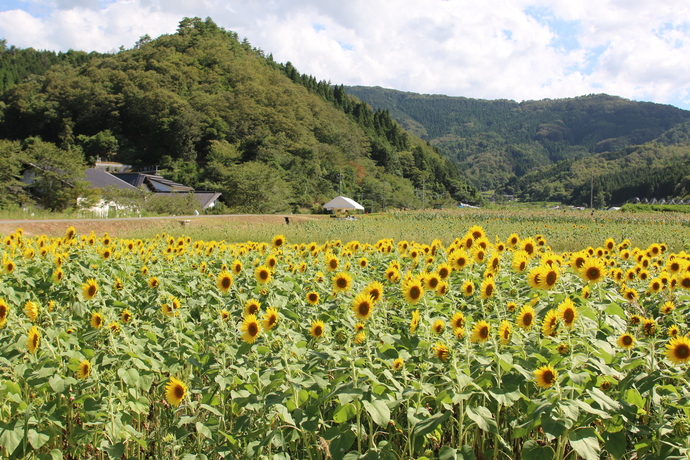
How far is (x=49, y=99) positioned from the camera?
78.4 meters

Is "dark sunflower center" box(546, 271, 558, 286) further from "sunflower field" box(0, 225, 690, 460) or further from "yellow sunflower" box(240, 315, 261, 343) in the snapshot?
"yellow sunflower" box(240, 315, 261, 343)

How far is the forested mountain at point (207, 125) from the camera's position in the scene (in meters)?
→ 63.5

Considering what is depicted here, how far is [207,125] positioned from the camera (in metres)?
70.4

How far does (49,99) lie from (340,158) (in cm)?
4994

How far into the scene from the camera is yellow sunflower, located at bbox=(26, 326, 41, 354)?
2.41 m

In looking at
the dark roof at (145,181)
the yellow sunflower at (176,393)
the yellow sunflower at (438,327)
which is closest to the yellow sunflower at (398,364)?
the yellow sunflower at (438,327)

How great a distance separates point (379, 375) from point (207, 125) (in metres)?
73.0

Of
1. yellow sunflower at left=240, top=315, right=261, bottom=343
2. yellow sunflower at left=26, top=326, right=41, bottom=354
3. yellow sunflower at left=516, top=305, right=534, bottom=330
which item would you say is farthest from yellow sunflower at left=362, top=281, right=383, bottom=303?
yellow sunflower at left=26, top=326, right=41, bottom=354

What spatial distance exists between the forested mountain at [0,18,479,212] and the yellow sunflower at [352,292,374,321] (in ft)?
153

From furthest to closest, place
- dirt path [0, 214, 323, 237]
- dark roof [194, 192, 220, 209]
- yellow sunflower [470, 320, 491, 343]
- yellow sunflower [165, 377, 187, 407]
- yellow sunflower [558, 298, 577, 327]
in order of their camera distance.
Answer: dark roof [194, 192, 220, 209], dirt path [0, 214, 323, 237], yellow sunflower [165, 377, 187, 407], yellow sunflower [470, 320, 491, 343], yellow sunflower [558, 298, 577, 327]

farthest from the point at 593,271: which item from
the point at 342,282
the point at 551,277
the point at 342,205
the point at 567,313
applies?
the point at 342,205

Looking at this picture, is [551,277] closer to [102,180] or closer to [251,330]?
[251,330]

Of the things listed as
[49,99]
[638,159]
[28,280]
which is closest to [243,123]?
[49,99]

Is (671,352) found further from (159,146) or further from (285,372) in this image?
(159,146)
